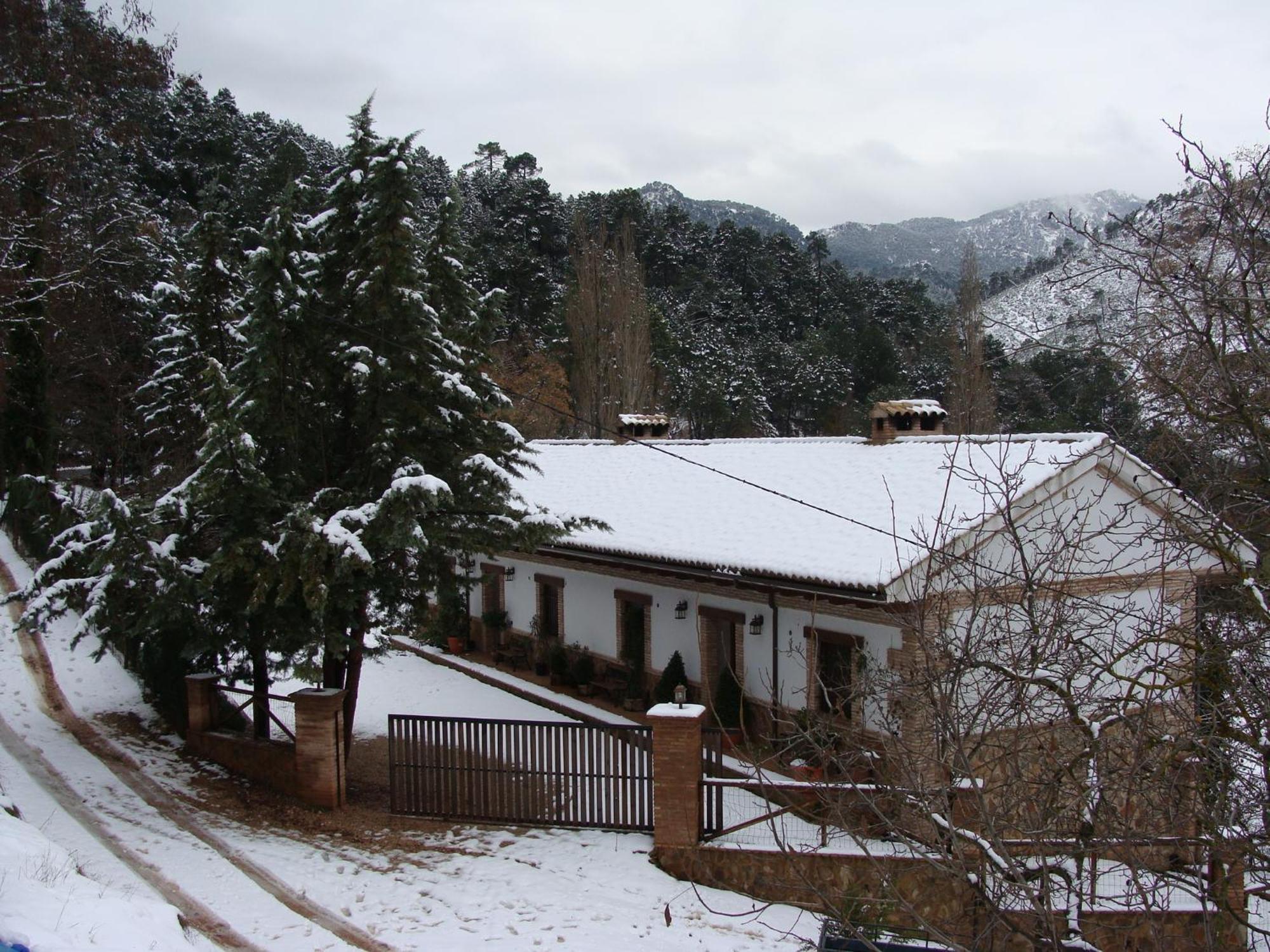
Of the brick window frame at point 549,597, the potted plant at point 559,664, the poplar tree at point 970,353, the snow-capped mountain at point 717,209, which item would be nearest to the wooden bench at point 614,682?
the potted plant at point 559,664

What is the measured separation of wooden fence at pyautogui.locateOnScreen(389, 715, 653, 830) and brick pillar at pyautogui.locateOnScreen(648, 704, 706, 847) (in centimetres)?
61

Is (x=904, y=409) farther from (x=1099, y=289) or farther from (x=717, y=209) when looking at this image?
(x=717, y=209)

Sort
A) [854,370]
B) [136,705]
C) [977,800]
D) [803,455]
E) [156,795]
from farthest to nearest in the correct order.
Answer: [854,370]
[803,455]
[136,705]
[156,795]
[977,800]

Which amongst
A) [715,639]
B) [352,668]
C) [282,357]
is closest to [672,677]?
[715,639]

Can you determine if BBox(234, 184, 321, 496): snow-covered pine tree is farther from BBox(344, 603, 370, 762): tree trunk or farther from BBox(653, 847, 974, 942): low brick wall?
BBox(653, 847, 974, 942): low brick wall

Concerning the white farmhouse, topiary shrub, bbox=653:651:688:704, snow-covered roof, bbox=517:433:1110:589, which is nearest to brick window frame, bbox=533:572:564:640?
the white farmhouse

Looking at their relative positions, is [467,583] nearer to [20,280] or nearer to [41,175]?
[20,280]

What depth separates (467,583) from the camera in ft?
42.6

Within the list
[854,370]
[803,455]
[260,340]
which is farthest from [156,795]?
[854,370]

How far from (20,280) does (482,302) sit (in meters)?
9.19

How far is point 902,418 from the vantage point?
17453mm

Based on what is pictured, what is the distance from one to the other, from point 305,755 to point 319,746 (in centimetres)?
23

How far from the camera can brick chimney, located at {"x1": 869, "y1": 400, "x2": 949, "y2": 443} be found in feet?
56.5

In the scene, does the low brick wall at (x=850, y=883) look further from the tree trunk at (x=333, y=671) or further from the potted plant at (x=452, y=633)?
the potted plant at (x=452, y=633)
